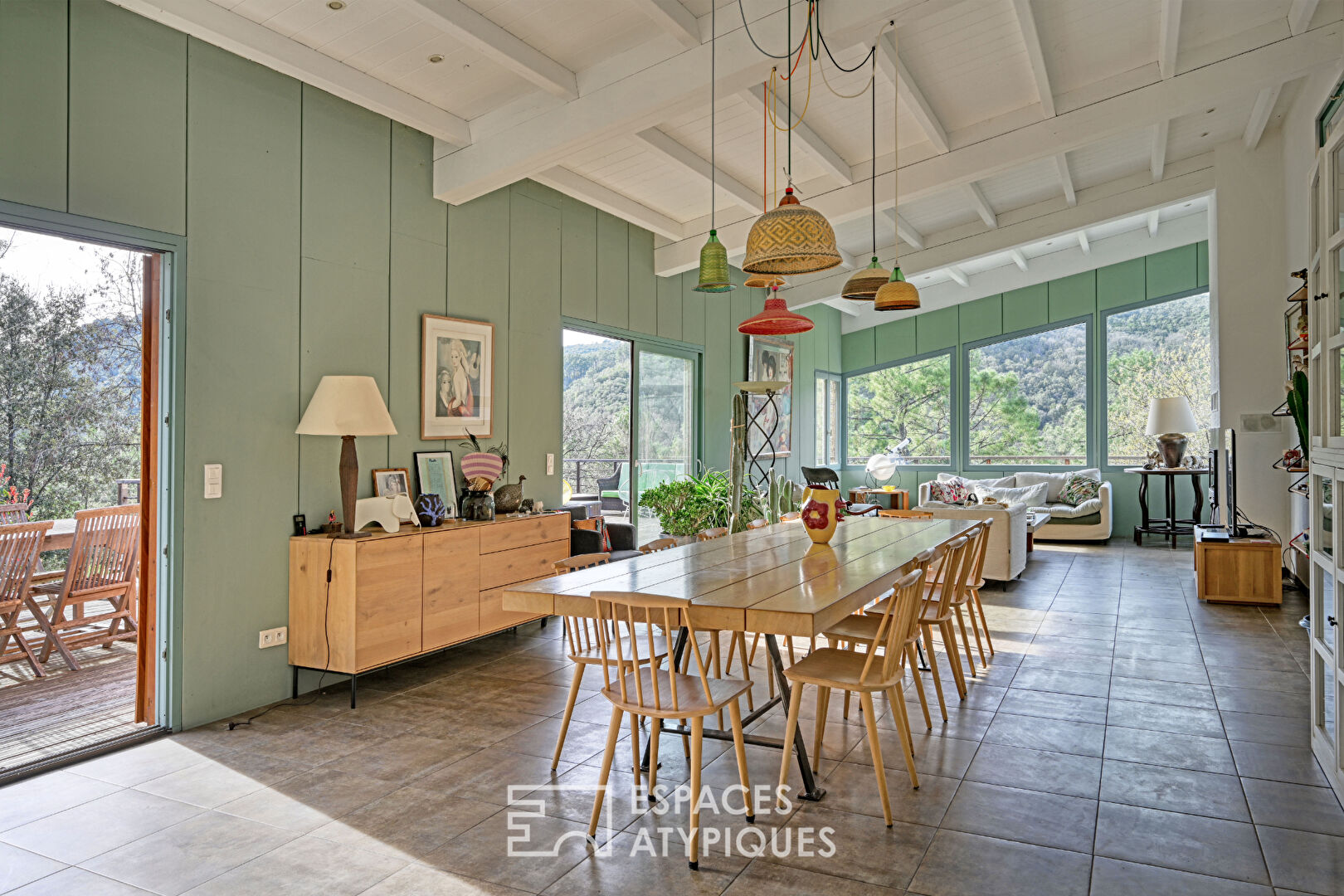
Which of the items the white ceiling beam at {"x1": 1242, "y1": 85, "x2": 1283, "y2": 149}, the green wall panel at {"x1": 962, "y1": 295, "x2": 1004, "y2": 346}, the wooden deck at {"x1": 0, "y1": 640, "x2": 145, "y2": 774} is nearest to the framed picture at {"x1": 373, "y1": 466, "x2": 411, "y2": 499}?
the wooden deck at {"x1": 0, "y1": 640, "x2": 145, "y2": 774}

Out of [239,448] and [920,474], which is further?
[920,474]

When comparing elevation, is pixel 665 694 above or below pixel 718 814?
above

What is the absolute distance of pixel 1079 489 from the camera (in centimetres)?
1070

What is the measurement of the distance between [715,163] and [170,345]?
4248 millimetres

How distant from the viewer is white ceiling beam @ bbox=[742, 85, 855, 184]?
5.65 m

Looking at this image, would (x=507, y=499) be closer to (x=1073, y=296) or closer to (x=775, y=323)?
(x=775, y=323)

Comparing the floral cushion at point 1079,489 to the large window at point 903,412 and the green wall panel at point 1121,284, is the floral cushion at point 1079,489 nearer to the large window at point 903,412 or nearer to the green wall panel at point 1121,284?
the large window at point 903,412

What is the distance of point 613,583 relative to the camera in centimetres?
315

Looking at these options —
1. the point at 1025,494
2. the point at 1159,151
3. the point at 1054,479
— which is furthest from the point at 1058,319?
the point at 1159,151

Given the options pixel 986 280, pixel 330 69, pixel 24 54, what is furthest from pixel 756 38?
pixel 986 280

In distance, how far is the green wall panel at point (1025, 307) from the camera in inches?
464

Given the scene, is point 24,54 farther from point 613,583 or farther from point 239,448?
point 613,583

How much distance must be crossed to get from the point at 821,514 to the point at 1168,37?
4.09m

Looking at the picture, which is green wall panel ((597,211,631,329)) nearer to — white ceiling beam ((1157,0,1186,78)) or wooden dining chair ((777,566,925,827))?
white ceiling beam ((1157,0,1186,78))
